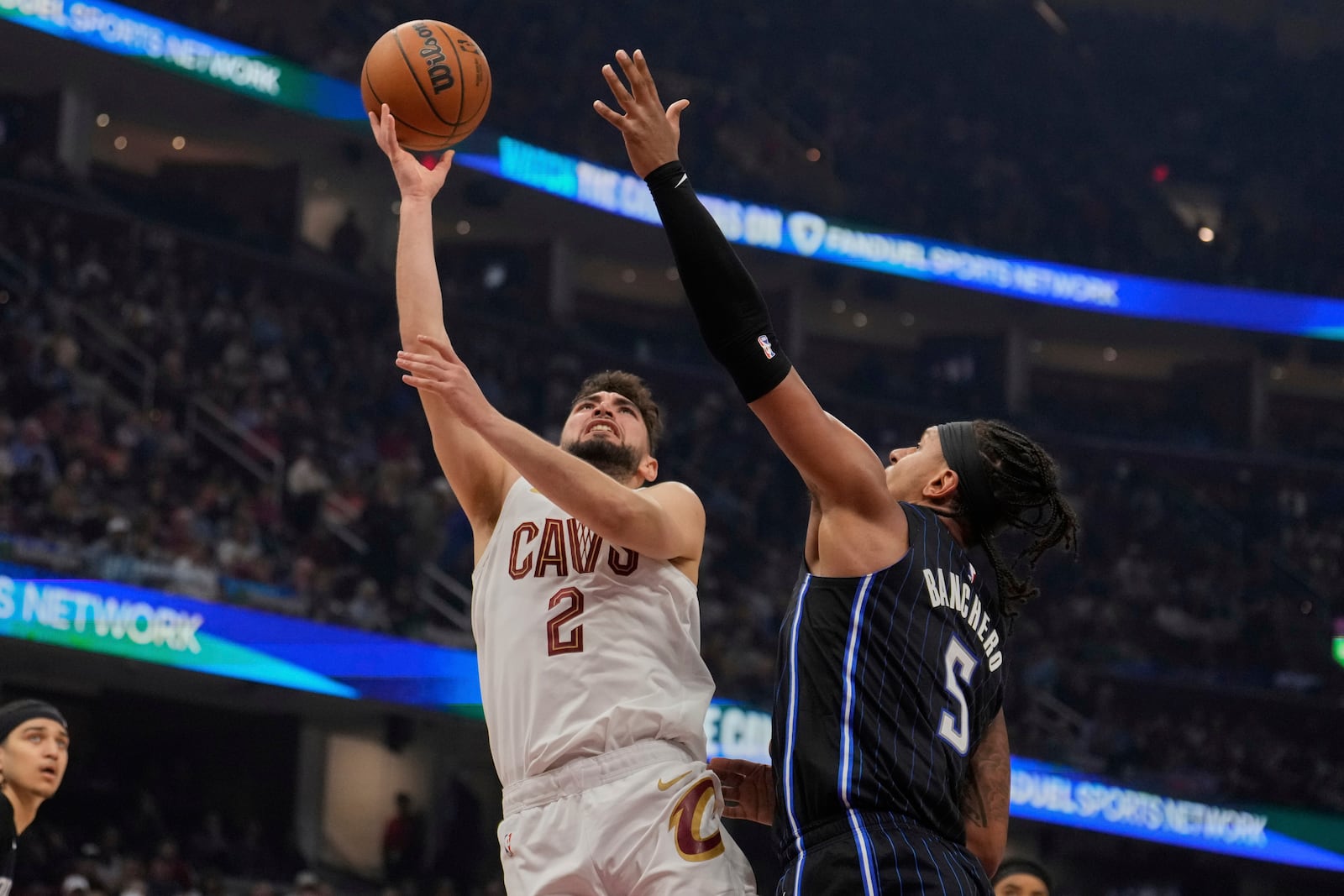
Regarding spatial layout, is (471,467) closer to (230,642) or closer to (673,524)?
(673,524)

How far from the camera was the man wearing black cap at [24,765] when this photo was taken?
224 inches

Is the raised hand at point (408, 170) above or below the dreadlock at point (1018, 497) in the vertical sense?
above

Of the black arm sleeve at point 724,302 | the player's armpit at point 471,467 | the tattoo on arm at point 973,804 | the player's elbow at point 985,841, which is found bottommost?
the player's elbow at point 985,841

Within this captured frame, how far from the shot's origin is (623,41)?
25672mm

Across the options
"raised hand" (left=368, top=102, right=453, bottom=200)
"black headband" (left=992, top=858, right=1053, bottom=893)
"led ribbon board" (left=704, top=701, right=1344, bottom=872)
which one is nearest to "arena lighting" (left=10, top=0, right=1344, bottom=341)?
"led ribbon board" (left=704, top=701, right=1344, bottom=872)

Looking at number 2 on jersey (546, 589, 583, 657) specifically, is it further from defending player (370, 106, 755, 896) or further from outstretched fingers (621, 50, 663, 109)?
outstretched fingers (621, 50, 663, 109)

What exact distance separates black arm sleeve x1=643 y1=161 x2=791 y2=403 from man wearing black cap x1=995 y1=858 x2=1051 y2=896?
340 cm

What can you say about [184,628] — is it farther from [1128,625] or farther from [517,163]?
[1128,625]

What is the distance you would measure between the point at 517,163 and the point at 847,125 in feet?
28.2

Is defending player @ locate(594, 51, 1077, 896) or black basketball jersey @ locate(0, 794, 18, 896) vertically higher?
defending player @ locate(594, 51, 1077, 896)

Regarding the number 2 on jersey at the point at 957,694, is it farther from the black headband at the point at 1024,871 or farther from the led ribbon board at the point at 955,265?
the led ribbon board at the point at 955,265

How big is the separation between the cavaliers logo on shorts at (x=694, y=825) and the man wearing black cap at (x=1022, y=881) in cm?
244

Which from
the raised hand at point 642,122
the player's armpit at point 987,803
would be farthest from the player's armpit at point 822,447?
the player's armpit at point 987,803

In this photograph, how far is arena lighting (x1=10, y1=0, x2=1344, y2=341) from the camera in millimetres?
17203
